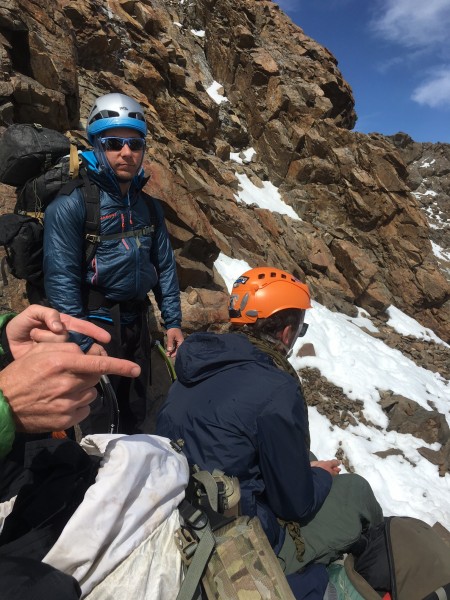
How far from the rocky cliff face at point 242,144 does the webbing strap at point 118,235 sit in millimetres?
2585

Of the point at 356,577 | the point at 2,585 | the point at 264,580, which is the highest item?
the point at 2,585

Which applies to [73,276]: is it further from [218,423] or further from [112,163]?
[218,423]

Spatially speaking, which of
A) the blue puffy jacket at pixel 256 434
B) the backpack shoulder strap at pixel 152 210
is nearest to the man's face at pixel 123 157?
the backpack shoulder strap at pixel 152 210

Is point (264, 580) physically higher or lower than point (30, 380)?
lower

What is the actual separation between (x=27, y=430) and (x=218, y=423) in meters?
1.50

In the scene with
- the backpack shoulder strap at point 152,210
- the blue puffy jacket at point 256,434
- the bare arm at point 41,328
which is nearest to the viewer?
the bare arm at point 41,328

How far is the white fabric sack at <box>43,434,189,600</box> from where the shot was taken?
1.26 metres

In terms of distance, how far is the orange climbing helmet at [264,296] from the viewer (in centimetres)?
378

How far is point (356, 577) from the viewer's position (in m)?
2.54

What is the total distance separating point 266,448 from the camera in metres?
2.52

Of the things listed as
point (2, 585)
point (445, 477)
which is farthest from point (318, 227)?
point (2, 585)

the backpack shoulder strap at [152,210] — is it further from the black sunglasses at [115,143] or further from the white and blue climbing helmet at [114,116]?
the white and blue climbing helmet at [114,116]

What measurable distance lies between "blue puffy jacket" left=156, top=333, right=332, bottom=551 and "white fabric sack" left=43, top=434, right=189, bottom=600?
0.91 meters

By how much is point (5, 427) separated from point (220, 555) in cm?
100
